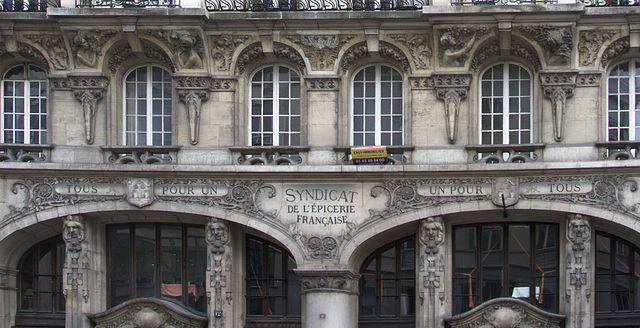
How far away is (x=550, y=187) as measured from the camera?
2728 cm

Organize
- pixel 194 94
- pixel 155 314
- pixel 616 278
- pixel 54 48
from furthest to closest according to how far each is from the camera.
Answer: pixel 54 48, pixel 194 94, pixel 155 314, pixel 616 278

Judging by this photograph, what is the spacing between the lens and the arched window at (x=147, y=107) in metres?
29.0

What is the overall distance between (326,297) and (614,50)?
7593 millimetres

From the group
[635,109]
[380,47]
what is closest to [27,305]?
[380,47]

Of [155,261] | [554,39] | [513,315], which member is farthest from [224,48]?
[513,315]

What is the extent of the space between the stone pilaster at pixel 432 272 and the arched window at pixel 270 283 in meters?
2.73

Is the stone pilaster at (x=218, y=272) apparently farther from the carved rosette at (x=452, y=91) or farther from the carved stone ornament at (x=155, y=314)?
the carved rosette at (x=452, y=91)

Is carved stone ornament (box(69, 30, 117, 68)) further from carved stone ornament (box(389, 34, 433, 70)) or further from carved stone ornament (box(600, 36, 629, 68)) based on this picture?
carved stone ornament (box(600, 36, 629, 68))

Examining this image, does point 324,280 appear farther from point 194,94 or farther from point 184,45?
point 184,45

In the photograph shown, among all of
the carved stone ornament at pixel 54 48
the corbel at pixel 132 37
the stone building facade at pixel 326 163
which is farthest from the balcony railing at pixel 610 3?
the carved stone ornament at pixel 54 48

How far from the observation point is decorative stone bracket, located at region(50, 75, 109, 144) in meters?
28.4

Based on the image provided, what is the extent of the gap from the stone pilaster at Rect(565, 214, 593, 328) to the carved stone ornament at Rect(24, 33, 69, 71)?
10822mm

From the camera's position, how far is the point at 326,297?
27641 mm

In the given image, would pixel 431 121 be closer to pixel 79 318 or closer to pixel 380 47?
pixel 380 47
